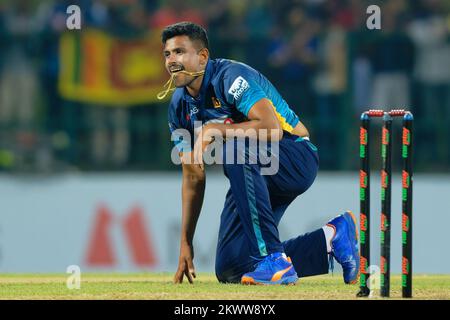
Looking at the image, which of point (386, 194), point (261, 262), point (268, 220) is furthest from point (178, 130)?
point (386, 194)

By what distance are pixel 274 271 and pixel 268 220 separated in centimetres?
34

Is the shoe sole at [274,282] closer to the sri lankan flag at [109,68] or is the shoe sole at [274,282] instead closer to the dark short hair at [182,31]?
the dark short hair at [182,31]

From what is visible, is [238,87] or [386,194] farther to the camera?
[238,87]

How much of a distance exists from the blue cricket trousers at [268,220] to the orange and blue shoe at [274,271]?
5 centimetres

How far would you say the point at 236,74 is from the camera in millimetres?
8102

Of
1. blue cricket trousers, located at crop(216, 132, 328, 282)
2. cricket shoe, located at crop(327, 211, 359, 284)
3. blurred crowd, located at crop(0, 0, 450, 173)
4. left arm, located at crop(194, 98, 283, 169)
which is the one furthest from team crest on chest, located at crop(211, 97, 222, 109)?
blurred crowd, located at crop(0, 0, 450, 173)

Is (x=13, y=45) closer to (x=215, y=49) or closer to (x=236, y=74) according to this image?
(x=215, y=49)

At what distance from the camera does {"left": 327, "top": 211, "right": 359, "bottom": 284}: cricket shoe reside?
8438 mm

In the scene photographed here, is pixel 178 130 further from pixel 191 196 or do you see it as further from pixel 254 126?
pixel 254 126

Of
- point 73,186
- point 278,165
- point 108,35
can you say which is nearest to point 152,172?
point 73,186

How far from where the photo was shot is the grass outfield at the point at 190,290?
733 cm

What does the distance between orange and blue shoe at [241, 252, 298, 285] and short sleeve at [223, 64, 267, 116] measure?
96 centimetres

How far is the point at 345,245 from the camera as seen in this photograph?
8.48 m

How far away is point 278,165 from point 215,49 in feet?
19.8
